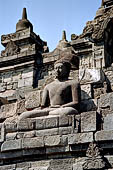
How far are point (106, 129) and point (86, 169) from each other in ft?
3.30

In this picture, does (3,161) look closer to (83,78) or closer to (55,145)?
(55,145)

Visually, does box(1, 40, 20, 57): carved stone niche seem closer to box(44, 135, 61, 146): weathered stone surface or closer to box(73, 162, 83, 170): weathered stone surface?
box(44, 135, 61, 146): weathered stone surface

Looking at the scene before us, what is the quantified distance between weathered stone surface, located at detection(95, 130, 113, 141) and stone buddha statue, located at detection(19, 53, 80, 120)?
99 cm

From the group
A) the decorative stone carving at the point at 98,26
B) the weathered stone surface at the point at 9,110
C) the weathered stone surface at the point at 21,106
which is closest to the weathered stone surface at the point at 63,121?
the weathered stone surface at the point at 21,106

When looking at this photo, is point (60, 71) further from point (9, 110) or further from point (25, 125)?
point (9, 110)

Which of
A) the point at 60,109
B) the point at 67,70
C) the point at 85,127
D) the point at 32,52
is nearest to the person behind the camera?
the point at 85,127

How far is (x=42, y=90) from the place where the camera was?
10469 millimetres

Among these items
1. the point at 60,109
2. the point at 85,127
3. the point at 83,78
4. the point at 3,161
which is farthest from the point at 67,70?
the point at 3,161

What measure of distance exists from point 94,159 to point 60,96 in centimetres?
213

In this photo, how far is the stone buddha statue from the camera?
9.34 meters

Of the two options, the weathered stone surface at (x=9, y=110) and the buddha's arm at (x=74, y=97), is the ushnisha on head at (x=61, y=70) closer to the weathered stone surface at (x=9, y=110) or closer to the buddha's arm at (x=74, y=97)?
the buddha's arm at (x=74, y=97)

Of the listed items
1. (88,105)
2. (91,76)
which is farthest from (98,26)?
(88,105)

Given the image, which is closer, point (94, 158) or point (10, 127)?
point (94, 158)

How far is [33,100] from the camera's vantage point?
10422 mm
